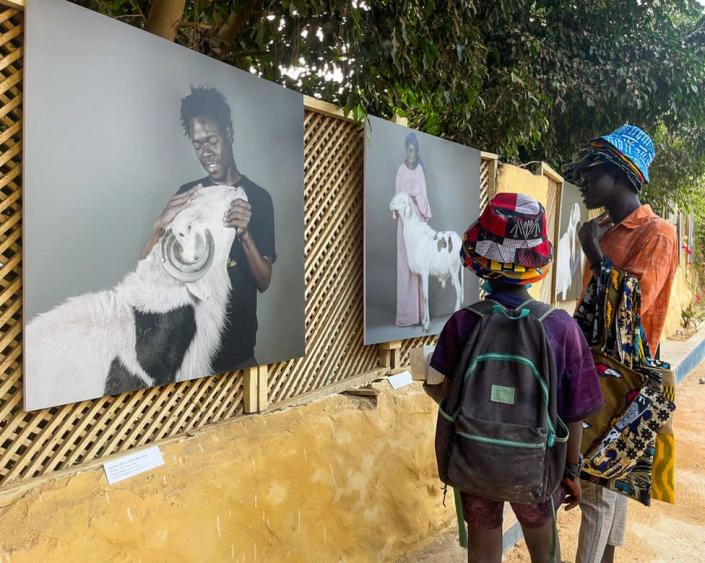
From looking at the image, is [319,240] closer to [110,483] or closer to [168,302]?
[168,302]

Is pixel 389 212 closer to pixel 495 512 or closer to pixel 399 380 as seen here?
pixel 399 380

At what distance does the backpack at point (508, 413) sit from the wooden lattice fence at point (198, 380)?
138 centimetres

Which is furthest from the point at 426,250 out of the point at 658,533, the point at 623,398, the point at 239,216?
the point at 658,533

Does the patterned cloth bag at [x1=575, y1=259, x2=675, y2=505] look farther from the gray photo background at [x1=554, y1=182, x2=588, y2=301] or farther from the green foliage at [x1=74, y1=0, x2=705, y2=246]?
the gray photo background at [x1=554, y1=182, x2=588, y2=301]

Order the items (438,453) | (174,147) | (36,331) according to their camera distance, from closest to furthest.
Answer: (36,331) → (438,453) → (174,147)

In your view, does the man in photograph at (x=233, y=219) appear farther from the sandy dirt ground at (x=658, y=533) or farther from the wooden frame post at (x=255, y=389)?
the sandy dirt ground at (x=658, y=533)

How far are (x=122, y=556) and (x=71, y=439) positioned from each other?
1.68 feet

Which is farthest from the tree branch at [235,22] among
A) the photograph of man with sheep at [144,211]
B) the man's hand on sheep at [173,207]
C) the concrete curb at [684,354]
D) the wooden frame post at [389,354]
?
the concrete curb at [684,354]

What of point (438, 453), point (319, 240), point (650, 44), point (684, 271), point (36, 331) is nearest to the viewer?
point (36, 331)

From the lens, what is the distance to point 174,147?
251cm

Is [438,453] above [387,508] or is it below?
above

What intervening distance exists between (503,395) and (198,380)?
1547 millimetres

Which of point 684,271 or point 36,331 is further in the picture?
point 684,271

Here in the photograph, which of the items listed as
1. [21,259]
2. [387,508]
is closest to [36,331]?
[21,259]
